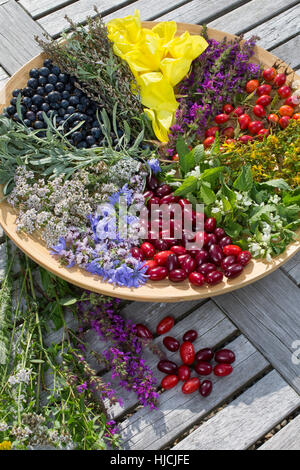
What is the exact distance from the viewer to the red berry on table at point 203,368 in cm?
162

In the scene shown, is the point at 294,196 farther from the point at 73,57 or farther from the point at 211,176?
the point at 73,57

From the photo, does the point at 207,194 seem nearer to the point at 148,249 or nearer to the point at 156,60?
the point at 148,249

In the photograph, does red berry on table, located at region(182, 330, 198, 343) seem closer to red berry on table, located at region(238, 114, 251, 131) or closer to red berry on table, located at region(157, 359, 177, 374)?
red berry on table, located at region(157, 359, 177, 374)

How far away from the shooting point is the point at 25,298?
1.72m

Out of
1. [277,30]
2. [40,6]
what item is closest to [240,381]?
[277,30]

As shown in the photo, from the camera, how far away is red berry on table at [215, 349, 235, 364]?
1.64 m

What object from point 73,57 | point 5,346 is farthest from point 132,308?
point 73,57

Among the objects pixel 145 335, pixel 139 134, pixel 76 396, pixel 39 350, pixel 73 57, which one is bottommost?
pixel 145 335

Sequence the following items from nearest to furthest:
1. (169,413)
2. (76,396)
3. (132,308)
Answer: (76,396) < (169,413) < (132,308)

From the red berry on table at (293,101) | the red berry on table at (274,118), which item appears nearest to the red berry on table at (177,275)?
the red berry on table at (274,118)

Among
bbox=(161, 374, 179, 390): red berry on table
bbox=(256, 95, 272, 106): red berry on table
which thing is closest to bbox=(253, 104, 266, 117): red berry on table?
bbox=(256, 95, 272, 106): red berry on table

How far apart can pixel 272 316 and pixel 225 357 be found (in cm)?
25

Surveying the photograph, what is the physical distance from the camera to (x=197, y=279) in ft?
4.93

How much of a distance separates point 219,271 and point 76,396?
2.03 ft
